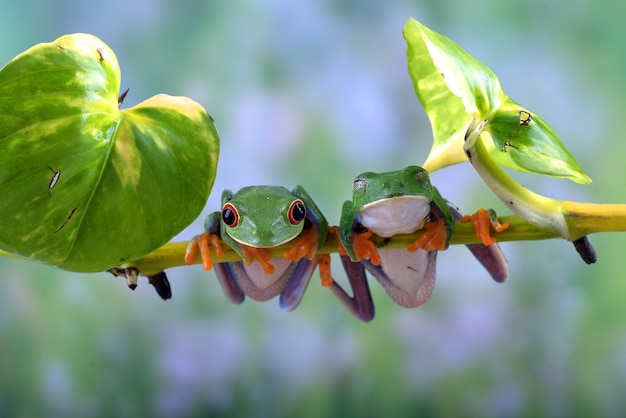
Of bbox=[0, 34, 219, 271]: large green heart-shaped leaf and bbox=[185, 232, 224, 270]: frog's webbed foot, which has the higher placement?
bbox=[0, 34, 219, 271]: large green heart-shaped leaf

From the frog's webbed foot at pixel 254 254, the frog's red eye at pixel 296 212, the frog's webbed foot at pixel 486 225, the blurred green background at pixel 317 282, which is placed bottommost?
the blurred green background at pixel 317 282

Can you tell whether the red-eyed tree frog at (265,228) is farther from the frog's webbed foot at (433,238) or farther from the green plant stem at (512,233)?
the frog's webbed foot at (433,238)

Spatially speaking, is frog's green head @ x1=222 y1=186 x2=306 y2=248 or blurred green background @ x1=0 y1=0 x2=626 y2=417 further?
blurred green background @ x1=0 y1=0 x2=626 y2=417

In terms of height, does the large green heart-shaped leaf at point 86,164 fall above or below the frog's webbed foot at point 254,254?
above

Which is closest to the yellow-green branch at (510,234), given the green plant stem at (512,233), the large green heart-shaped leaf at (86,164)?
the green plant stem at (512,233)

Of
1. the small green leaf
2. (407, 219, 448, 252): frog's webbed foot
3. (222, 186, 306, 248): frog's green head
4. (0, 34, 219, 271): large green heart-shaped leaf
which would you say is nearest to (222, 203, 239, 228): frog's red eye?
(222, 186, 306, 248): frog's green head

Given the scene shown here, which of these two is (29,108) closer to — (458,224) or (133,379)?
(458,224)

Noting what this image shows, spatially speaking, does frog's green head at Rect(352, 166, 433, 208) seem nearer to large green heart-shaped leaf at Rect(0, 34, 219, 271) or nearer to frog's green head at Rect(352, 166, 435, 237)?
frog's green head at Rect(352, 166, 435, 237)

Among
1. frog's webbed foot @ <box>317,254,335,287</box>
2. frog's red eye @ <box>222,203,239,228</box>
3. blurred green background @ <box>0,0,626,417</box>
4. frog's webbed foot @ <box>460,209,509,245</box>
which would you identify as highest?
frog's webbed foot @ <box>460,209,509,245</box>
